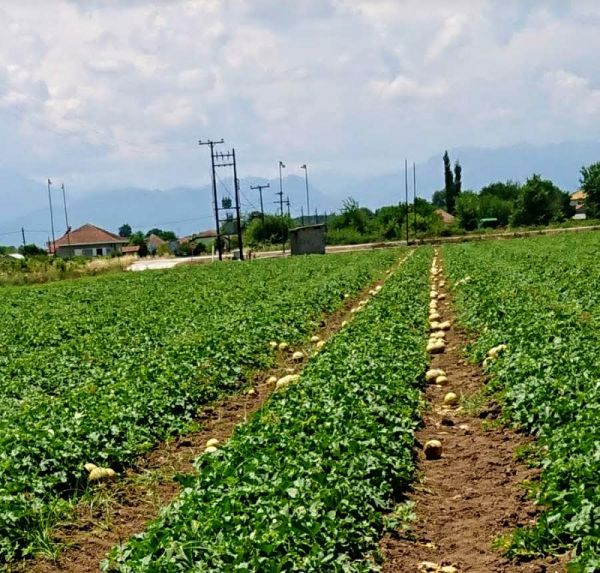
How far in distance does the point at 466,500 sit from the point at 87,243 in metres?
130

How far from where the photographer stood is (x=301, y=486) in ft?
19.1

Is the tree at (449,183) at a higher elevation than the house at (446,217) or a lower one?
higher

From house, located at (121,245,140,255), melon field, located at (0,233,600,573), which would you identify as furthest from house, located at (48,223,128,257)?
melon field, located at (0,233,600,573)

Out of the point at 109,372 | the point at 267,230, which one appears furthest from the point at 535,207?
the point at 109,372

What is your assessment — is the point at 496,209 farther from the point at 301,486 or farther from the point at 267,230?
the point at 301,486

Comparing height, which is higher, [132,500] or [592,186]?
[592,186]

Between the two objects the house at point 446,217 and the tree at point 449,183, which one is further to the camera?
the tree at point 449,183

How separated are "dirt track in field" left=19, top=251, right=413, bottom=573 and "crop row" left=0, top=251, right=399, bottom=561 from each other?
18cm

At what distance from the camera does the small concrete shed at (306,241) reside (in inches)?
2798

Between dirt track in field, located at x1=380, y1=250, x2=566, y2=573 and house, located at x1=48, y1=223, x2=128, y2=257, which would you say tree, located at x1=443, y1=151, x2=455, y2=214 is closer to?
house, located at x1=48, y1=223, x2=128, y2=257

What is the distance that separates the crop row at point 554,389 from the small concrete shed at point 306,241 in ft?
170

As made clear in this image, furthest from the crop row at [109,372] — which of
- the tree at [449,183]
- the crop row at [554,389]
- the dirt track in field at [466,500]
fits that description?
the tree at [449,183]

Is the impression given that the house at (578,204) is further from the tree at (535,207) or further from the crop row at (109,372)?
the crop row at (109,372)

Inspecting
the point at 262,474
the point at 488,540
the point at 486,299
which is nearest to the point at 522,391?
the point at 488,540
